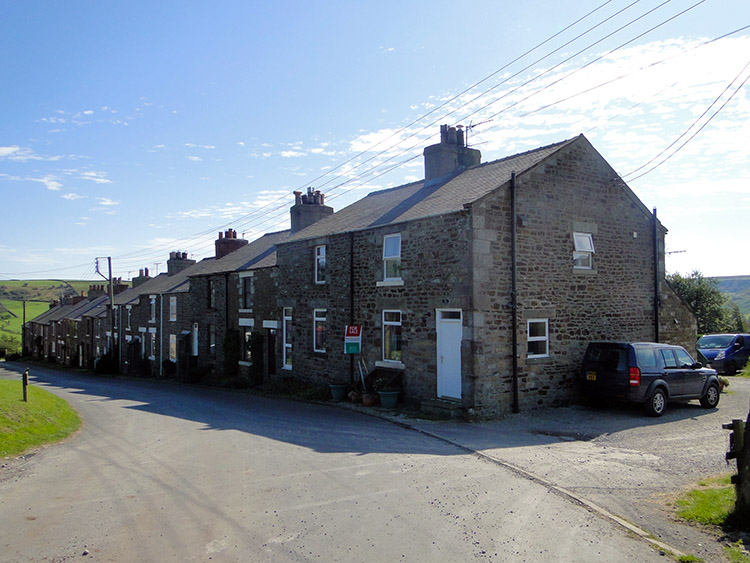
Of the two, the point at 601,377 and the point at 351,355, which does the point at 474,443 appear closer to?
the point at 601,377

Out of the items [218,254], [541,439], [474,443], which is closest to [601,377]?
[541,439]

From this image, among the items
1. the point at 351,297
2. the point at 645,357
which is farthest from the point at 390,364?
the point at 645,357

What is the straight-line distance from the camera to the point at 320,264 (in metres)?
20.9

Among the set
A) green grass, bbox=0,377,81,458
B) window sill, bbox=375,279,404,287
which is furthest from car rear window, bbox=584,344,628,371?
green grass, bbox=0,377,81,458

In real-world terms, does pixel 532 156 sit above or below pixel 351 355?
above

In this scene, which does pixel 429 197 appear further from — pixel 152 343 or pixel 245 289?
pixel 152 343

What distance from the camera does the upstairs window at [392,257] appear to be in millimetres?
17033

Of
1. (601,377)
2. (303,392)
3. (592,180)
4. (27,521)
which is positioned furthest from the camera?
(303,392)

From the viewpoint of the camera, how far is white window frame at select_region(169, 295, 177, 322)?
1423 inches

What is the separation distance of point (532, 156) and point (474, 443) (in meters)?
9.52

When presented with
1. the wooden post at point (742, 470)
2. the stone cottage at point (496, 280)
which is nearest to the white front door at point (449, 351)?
the stone cottage at point (496, 280)

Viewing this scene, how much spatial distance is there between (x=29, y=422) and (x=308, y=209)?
16.0 metres

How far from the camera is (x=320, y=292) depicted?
20.6 metres

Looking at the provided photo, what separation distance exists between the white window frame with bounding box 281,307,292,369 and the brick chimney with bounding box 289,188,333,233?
17.7 ft
